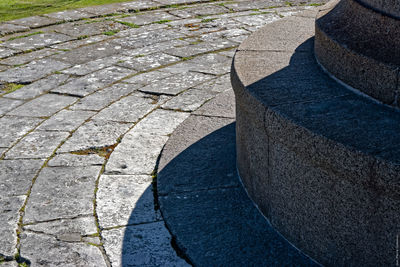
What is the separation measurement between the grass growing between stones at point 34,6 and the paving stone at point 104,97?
310 cm

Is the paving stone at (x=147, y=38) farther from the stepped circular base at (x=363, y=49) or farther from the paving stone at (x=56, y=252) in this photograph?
the paving stone at (x=56, y=252)

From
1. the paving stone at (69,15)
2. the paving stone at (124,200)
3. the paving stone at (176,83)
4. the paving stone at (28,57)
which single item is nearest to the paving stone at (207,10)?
the paving stone at (69,15)

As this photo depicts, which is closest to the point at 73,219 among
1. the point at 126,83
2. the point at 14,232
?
the point at 14,232

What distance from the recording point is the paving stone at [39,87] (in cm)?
528

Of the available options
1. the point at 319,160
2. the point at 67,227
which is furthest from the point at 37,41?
the point at 319,160

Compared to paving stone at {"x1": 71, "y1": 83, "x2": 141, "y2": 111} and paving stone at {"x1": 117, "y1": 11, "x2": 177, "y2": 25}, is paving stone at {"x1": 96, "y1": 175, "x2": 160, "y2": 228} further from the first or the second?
paving stone at {"x1": 117, "y1": 11, "x2": 177, "y2": 25}

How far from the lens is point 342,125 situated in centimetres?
271

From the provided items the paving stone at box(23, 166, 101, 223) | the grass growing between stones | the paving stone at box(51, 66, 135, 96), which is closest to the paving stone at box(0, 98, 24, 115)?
the paving stone at box(51, 66, 135, 96)

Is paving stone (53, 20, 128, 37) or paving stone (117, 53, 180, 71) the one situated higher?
paving stone (53, 20, 128, 37)

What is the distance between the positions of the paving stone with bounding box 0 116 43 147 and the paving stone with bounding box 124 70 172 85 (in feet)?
3.63

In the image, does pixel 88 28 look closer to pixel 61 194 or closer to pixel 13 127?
pixel 13 127

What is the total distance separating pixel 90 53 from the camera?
20.7 ft

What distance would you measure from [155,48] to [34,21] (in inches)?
81.1

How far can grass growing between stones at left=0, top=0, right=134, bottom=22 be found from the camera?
786 centimetres
